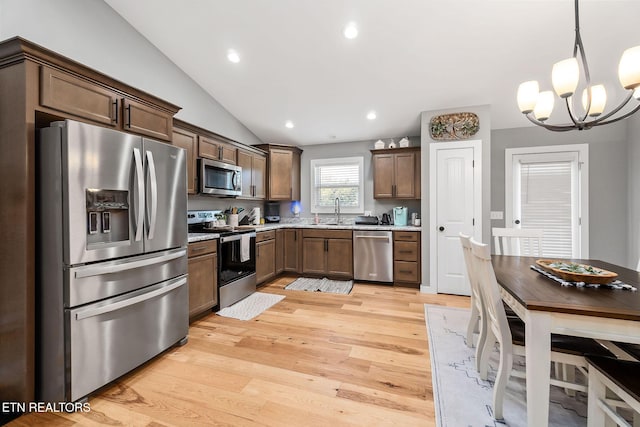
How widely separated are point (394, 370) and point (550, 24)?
3.36m

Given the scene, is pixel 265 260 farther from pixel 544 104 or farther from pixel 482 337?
pixel 544 104

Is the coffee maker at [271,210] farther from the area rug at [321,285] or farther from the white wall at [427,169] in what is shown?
the white wall at [427,169]

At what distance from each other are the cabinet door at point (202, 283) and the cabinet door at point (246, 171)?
154 centimetres

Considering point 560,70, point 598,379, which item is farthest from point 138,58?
point 598,379

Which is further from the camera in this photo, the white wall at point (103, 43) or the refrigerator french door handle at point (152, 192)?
the white wall at point (103, 43)

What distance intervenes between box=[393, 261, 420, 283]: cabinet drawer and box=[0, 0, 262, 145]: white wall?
3.51 metres

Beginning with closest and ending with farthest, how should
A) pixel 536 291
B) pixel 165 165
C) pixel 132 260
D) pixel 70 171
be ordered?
1. pixel 536 291
2. pixel 70 171
3. pixel 132 260
4. pixel 165 165

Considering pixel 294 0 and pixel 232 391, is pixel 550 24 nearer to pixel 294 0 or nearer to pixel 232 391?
pixel 294 0

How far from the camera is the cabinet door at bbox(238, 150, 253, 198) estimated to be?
4.31 m

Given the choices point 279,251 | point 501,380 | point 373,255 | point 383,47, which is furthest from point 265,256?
point 501,380

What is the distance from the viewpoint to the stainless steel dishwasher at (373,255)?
424 cm

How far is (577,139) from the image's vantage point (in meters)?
3.88

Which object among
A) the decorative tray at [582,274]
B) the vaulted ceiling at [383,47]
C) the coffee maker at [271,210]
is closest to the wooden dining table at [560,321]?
the decorative tray at [582,274]

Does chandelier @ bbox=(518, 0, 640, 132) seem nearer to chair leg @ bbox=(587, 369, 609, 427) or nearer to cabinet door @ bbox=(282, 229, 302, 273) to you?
chair leg @ bbox=(587, 369, 609, 427)
